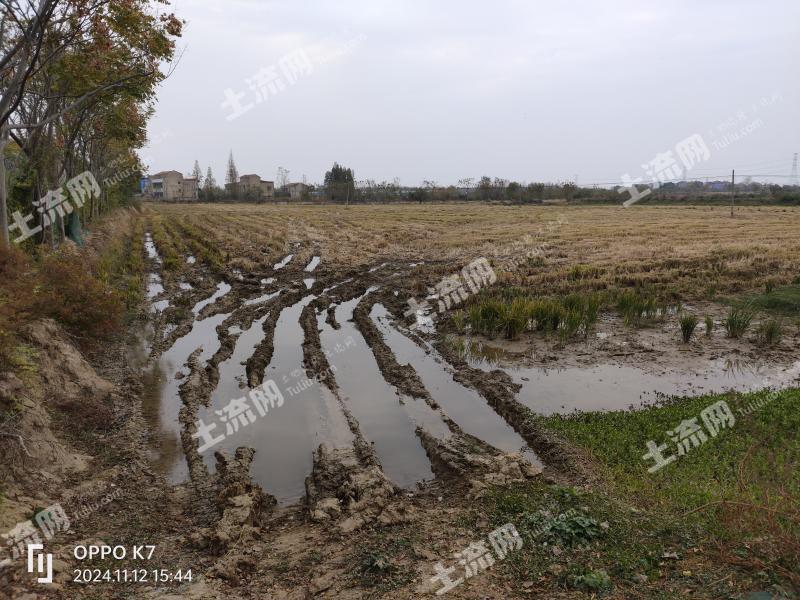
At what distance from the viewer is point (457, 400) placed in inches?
380

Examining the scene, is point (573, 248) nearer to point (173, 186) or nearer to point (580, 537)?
point (580, 537)

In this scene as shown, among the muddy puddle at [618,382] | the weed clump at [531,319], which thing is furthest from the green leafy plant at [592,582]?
the weed clump at [531,319]

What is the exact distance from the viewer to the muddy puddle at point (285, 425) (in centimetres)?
718

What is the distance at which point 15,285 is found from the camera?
30.8 feet

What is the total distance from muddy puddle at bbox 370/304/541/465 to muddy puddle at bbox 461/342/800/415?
0.80 m

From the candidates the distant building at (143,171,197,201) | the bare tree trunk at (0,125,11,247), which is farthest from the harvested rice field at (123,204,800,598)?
the distant building at (143,171,197,201)

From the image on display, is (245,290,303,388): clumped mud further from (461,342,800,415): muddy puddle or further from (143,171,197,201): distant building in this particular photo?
(143,171,197,201): distant building

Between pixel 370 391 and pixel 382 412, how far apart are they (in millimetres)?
993

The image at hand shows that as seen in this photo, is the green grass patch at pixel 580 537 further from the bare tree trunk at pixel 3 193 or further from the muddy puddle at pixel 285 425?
the bare tree trunk at pixel 3 193

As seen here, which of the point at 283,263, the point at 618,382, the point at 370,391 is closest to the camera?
the point at 370,391

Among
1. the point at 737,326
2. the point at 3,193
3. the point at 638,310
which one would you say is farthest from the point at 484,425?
the point at 3,193

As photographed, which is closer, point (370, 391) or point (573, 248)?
point (370, 391)

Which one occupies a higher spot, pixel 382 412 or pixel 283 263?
pixel 283 263

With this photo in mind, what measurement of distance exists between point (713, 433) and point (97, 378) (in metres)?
9.86
